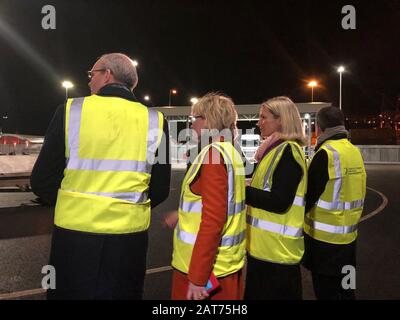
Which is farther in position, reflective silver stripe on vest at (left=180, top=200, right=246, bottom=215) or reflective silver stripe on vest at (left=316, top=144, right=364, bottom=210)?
reflective silver stripe on vest at (left=316, top=144, right=364, bottom=210)

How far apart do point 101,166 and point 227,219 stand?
0.79m

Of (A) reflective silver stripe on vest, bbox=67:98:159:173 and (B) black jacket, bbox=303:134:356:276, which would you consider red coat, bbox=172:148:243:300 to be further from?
(B) black jacket, bbox=303:134:356:276

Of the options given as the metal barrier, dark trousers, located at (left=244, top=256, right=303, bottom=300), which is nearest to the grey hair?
dark trousers, located at (left=244, top=256, right=303, bottom=300)

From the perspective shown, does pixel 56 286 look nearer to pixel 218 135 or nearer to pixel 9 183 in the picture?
pixel 218 135

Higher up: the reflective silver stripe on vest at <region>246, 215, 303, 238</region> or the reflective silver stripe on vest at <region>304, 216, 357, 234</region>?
the reflective silver stripe on vest at <region>246, 215, 303, 238</region>

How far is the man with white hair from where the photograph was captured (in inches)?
94.3

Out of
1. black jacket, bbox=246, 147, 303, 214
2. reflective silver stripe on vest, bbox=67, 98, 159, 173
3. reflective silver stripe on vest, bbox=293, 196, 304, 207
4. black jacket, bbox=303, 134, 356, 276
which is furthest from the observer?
black jacket, bbox=303, 134, 356, 276

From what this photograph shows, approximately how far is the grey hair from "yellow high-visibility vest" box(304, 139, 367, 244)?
173cm

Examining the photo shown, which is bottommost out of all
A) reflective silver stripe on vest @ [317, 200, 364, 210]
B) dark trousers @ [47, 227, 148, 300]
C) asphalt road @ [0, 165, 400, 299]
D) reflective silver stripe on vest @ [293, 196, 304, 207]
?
asphalt road @ [0, 165, 400, 299]

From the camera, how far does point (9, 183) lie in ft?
37.2

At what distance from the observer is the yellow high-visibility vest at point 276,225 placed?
9.38ft

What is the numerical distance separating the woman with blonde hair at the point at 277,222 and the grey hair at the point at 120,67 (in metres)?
1.05

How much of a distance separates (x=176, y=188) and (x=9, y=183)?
520 centimetres

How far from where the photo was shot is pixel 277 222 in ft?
9.41
